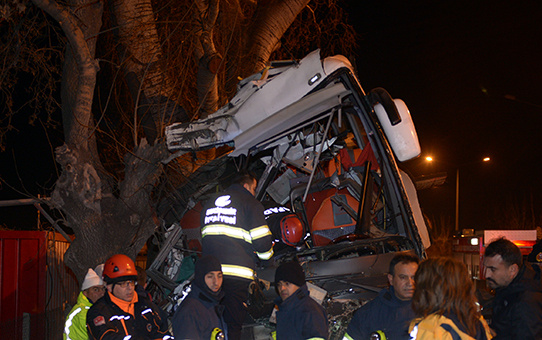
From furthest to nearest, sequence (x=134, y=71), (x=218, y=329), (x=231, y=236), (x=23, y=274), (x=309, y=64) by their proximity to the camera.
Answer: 1. (x=23, y=274)
2. (x=134, y=71)
3. (x=309, y=64)
4. (x=231, y=236)
5. (x=218, y=329)

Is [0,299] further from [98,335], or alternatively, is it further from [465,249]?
[465,249]

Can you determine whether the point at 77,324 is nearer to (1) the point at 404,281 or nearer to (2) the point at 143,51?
(1) the point at 404,281

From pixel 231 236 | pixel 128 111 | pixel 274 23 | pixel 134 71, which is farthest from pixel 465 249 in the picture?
pixel 231 236

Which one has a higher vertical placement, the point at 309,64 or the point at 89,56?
the point at 89,56

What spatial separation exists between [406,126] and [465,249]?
33.2 feet

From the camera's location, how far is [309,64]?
4.93 m

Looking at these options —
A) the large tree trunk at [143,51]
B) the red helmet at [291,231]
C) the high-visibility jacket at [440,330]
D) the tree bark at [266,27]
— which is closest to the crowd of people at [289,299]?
the high-visibility jacket at [440,330]

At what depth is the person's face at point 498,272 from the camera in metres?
3.36

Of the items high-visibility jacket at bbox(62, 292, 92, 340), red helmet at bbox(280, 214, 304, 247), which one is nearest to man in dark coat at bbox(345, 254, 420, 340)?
red helmet at bbox(280, 214, 304, 247)

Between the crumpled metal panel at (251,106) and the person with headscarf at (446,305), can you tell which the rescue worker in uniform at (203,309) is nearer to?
the person with headscarf at (446,305)

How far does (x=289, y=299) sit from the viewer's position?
3660mm

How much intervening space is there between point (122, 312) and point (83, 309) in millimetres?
770

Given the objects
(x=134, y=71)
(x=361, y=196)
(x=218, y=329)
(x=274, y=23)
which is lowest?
(x=218, y=329)

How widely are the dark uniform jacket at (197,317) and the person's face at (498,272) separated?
6.08ft
